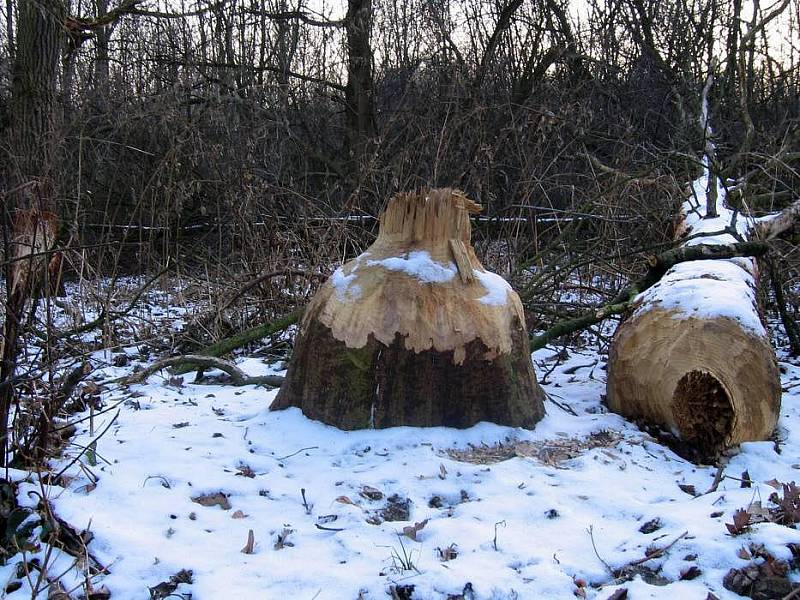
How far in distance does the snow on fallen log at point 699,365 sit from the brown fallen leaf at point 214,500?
204cm

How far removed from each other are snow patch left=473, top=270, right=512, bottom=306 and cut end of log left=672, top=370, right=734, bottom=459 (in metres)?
0.92

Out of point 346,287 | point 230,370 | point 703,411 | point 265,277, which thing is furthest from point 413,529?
point 265,277

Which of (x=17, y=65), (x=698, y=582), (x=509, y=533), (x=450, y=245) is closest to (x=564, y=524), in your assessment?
(x=509, y=533)

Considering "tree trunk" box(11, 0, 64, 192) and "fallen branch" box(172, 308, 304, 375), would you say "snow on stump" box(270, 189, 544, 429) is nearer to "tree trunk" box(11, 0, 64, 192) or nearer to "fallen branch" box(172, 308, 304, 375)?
"fallen branch" box(172, 308, 304, 375)

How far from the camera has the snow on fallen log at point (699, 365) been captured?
3.02 metres

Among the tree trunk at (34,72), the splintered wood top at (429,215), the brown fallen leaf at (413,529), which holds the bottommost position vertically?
the brown fallen leaf at (413,529)

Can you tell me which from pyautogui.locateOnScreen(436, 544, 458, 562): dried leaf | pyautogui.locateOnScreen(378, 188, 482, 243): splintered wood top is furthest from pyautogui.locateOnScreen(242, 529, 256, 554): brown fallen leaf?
pyautogui.locateOnScreen(378, 188, 482, 243): splintered wood top

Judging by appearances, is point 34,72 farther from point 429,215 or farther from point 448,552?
point 448,552

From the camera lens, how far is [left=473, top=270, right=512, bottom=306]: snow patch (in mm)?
3279

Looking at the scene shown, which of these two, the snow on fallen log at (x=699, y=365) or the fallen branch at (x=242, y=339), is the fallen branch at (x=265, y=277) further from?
the snow on fallen log at (x=699, y=365)

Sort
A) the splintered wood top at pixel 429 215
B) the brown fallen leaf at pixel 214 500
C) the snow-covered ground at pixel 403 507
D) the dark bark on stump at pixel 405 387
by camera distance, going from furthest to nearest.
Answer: the splintered wood top at pixel 429 215, the dark bark on stump at pixel 405 387, the brown fallen leaf at pixel 214 500, the snow-covered ground at pixel 403 507

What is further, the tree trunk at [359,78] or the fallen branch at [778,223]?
the tree trunk at [359,78]

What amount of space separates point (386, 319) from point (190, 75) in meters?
7.41

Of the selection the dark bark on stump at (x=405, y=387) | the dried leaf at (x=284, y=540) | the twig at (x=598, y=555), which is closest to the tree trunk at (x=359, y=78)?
the dark bark on stump at (x=405, y=387)
